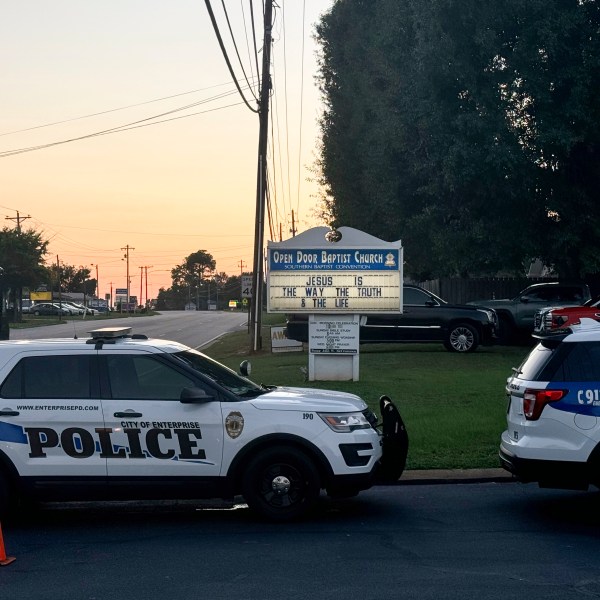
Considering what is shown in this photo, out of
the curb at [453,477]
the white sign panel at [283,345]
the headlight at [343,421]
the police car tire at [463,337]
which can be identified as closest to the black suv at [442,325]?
the police car tire at [463,337]

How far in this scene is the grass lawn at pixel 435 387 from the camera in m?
12.4

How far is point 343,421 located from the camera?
29.5 ft

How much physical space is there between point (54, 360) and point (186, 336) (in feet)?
131

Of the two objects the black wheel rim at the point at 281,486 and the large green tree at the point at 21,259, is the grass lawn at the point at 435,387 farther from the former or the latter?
the large green tree at the point at 21,259

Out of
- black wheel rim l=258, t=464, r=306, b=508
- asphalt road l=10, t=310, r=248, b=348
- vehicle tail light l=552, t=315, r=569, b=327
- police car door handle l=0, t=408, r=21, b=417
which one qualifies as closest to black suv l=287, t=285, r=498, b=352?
vehicle tail light l=552, t=315, r=569, b=327

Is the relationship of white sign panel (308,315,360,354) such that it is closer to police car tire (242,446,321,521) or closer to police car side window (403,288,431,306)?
police car side window (403,288,431,306)

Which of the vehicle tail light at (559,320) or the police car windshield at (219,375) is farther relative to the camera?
the vehicle tail light at (559,320)

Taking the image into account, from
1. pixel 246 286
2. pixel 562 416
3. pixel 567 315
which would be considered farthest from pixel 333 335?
pixel 246 286

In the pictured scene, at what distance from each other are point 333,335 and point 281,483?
1271cm

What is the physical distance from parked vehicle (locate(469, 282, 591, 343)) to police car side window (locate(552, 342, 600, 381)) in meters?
19.6

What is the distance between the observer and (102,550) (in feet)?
26.7

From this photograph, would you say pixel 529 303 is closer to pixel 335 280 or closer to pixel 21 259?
pixel 335 280

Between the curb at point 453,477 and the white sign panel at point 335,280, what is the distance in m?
10.3

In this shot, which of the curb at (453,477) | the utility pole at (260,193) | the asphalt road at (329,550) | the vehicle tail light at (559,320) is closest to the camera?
the asphalt road at (329,550)
